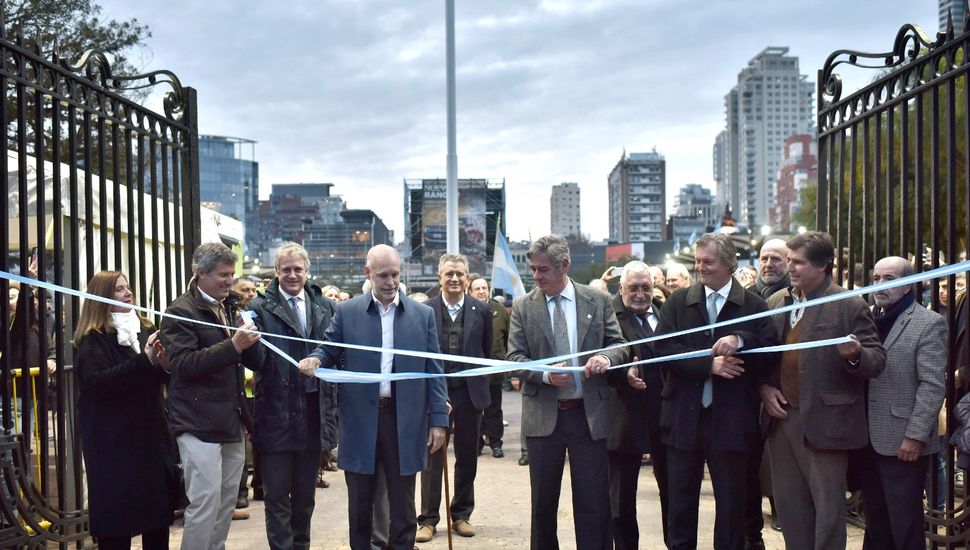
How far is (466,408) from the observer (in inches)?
299

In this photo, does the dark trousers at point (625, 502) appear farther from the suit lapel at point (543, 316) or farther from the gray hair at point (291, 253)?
the gray hair at point (291, 253)

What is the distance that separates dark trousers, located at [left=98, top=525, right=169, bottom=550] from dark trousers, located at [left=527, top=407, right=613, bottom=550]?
222 centimetres

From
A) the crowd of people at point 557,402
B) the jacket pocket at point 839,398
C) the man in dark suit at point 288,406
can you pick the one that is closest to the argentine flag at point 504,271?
the crowd of people at point 557,402

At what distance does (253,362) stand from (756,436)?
3.12 meters

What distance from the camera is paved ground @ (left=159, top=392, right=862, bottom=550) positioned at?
6742mm

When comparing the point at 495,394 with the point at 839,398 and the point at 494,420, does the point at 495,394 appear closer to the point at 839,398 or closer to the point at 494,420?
the point at 494,420

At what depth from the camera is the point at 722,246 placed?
17.9 ft

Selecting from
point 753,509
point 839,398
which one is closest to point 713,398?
point 839,398

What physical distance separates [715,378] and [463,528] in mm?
2775

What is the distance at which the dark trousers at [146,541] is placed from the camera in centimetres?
493

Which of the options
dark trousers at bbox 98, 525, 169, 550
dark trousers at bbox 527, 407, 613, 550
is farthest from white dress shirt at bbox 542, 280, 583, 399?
dark trousers at bbox 98, 525, 169, 550

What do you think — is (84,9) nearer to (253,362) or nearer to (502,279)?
(502,279)

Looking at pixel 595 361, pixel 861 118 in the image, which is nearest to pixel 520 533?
pixel 595 361

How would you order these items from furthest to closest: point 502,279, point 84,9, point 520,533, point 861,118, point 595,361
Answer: point 84,9
point 502,279
point 520,533
point 861,118
point 595,361
